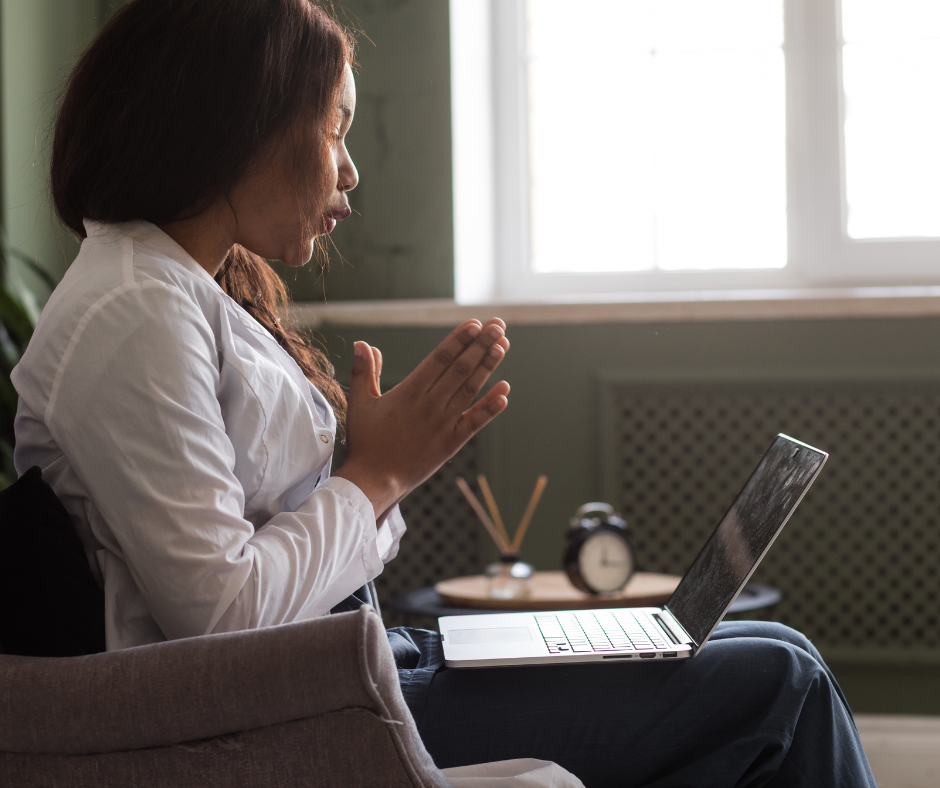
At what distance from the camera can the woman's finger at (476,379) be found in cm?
89

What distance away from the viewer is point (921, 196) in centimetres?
254

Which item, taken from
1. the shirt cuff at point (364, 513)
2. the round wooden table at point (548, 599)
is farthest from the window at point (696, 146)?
the shirt cuff at point (364, 513)

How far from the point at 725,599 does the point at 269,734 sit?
1.39 ft

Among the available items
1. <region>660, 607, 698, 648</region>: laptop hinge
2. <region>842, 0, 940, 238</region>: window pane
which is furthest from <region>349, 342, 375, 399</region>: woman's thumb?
<region>842, 0, 940, 238</region>: window pane

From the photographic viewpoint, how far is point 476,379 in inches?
35.6

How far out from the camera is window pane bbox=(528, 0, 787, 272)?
102 inches

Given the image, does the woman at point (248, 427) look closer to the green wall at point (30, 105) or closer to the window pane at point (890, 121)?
the green wall at point (30, 105)

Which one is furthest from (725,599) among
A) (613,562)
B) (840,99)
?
(840,99)

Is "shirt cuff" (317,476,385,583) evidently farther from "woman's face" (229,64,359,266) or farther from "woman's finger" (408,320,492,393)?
"woman's face" (229,64,359,266)

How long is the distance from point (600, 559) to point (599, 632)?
2.51 feet

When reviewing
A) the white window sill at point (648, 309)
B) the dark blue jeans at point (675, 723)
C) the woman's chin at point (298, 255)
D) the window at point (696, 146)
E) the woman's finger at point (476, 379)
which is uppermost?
the window at point (696, 146)

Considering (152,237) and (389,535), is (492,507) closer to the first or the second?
(389,535)

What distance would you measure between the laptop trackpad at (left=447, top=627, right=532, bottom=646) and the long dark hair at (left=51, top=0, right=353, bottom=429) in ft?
1.56

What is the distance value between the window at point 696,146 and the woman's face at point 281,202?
1.45 m
